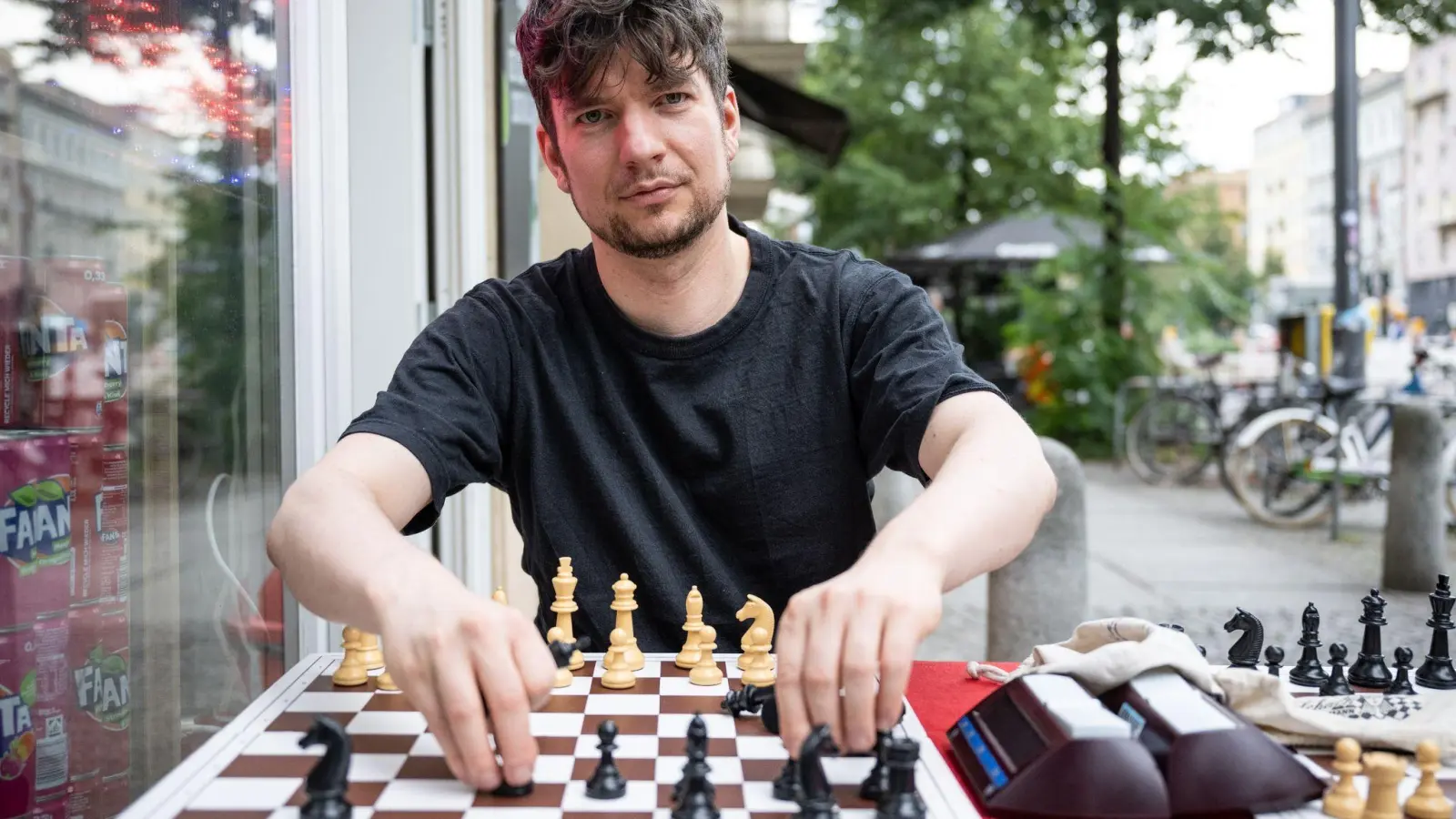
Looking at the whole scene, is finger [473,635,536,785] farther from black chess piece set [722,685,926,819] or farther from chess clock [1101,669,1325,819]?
chess clock [1101,669,1325,819]

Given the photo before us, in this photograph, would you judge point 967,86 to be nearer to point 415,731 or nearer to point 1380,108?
point 1380,108

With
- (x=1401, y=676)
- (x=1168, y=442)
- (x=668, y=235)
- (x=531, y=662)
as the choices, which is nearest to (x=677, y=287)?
(x=668, y=235)

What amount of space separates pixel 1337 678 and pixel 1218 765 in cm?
62

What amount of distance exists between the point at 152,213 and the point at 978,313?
17929mm

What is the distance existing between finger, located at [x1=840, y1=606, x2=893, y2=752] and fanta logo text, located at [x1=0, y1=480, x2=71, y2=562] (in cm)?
107

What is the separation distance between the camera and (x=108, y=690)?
1749 millimetres

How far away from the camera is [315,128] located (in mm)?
2430

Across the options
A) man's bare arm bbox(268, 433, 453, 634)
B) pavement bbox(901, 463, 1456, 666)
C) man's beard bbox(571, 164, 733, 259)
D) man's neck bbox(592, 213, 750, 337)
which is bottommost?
pavement bbox(901, 463, 1456, 666)

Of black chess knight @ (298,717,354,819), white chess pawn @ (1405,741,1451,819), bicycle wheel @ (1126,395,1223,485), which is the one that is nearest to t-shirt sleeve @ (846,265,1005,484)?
white chess pawn @ (1405,741,1451,819)

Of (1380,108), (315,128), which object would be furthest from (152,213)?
(1380,108)

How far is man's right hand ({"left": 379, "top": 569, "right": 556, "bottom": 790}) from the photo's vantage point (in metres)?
1.15

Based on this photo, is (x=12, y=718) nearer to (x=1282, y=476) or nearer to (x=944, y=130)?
(x=1282, y=476)

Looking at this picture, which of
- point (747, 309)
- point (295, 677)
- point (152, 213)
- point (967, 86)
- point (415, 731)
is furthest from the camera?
point (967, 86)

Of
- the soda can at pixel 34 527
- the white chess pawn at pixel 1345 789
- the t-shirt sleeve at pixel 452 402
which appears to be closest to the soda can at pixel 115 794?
the soda can at pixel 34 527
